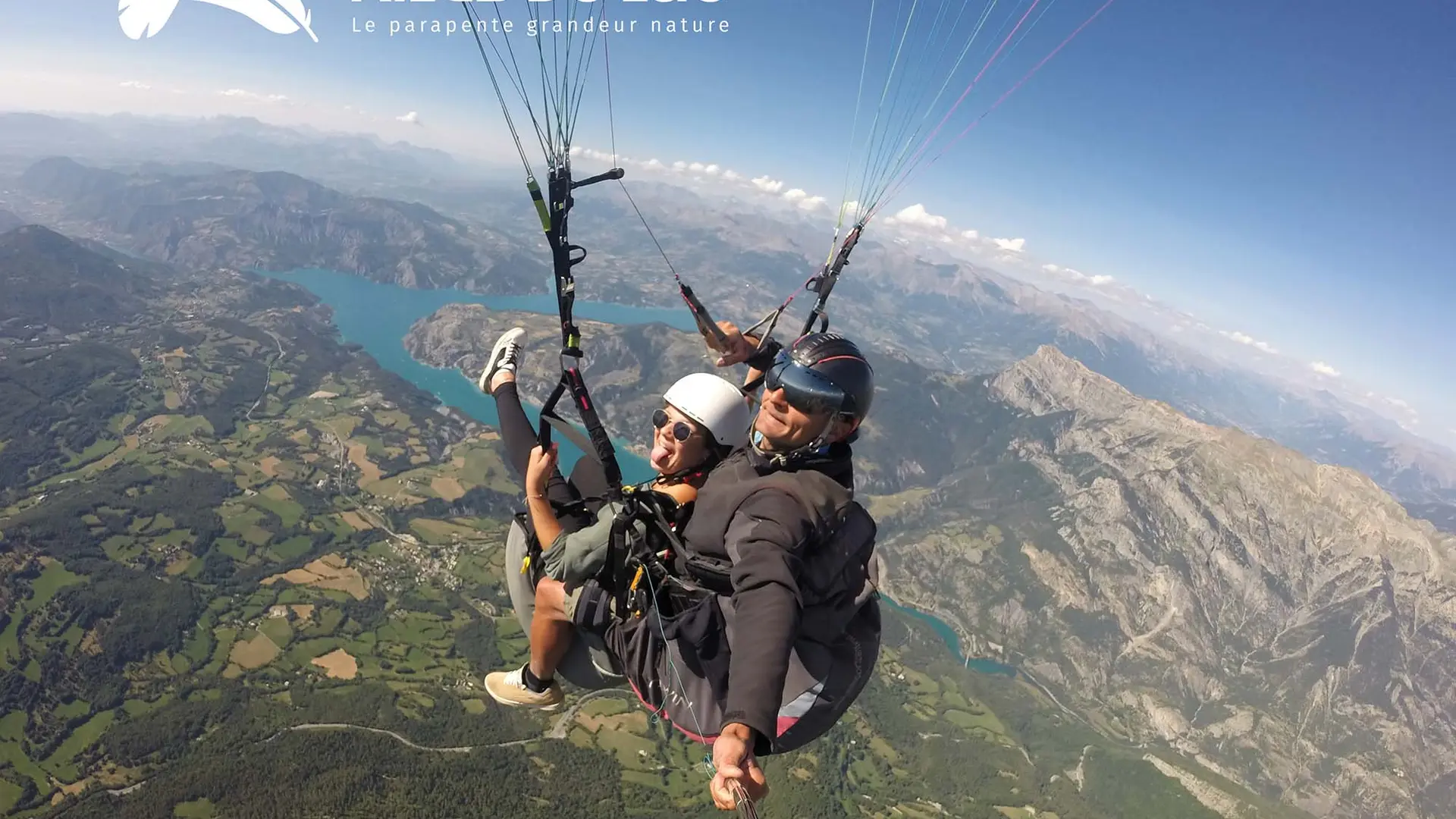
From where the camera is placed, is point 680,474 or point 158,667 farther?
Result: point 158,667

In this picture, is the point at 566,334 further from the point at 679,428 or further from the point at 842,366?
the point at 842,366

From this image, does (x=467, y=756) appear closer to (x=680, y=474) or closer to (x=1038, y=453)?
(x=680, y=474)

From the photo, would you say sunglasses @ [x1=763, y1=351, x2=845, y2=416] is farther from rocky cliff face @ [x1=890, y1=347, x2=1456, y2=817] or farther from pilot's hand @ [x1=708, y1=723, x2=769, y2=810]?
rocky cliff face @ [x1=890, y1=347, x2=1456, y2=817]

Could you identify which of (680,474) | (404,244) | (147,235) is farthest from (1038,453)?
(147,235)

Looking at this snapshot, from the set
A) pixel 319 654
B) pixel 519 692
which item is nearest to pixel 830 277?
pixel 519 692

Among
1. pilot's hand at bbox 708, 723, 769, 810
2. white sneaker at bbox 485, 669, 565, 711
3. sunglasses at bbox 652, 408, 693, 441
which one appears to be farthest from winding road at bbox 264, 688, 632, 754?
pilot's hand at bbox 708, 723, 769, 810

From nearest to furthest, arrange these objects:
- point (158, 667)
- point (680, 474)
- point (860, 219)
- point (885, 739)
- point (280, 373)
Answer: point (680, 474)
point (860, 219)
point (158, 667)
point (885, 739)
point (280, 373)

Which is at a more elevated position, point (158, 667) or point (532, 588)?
point (532, 588)
